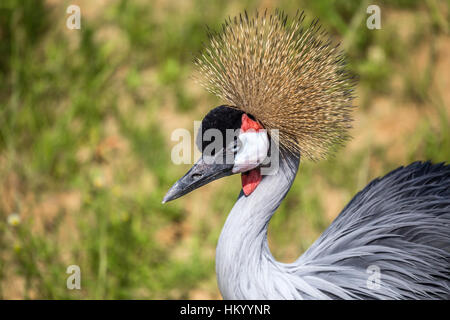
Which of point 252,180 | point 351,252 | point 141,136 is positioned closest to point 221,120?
point 252,180

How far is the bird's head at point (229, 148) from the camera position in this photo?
126cm

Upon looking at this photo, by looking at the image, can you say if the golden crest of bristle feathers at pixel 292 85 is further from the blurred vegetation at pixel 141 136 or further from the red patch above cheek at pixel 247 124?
the blurred vegetation at pixel 141 136

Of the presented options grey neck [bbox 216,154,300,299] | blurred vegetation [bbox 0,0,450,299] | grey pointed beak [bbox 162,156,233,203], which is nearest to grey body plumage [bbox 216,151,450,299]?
grey neck [bbox 216,154,300,299]

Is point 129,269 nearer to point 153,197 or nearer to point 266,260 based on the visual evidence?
point 153,197

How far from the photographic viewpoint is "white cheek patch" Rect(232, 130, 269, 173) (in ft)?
4.19

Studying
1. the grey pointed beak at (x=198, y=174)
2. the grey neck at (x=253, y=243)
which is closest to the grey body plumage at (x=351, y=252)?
the grey neck at (x=253, y=243)

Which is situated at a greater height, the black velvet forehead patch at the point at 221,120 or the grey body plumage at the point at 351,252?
the black velvet forehead patch at the point at 221,120

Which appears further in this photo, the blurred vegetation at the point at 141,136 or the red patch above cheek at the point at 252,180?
the blurred vegetation at the point at 141,136

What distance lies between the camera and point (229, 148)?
1.29 meters

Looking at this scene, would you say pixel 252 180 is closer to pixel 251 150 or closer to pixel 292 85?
pixel 251 150

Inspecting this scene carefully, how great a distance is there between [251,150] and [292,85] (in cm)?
21

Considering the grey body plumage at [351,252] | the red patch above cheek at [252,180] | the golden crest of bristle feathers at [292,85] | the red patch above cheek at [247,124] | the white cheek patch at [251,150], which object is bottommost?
the grey body plumage at [351,252]

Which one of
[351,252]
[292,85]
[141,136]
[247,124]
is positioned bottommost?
[351,252]

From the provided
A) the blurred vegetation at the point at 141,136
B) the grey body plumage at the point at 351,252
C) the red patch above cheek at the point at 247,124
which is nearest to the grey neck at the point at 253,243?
the grey body plumage at the point at 351,252
